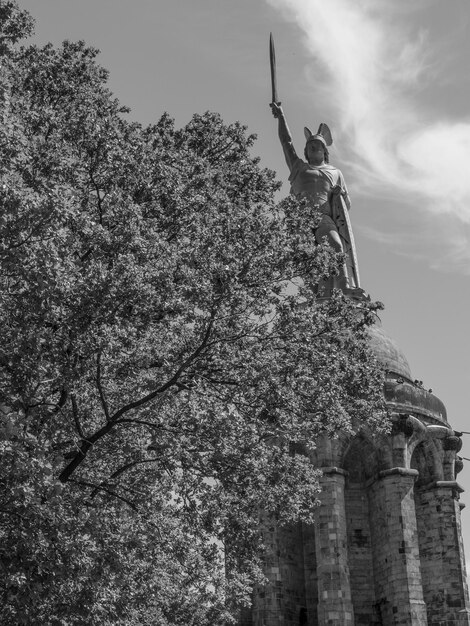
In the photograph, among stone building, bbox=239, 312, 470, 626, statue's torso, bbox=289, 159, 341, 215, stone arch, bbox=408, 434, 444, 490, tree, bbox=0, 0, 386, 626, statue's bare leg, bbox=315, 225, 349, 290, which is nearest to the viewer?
tree, bbox=0, 0, 386, 626

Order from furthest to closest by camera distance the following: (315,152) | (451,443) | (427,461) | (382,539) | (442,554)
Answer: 1. (315,152)
2. (451,443)
3. (427,461)
4. (442,554)
5. (382,539)

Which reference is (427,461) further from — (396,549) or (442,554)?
(396,549)

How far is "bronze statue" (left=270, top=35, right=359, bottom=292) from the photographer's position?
128 feet

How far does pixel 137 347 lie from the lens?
16812 mm

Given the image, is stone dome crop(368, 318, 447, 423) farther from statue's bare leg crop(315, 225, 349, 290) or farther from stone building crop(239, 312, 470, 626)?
statue's bare leg crop(315, 225, 349, 290)

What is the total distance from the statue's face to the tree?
67.6ft

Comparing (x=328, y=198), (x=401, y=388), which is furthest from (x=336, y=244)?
(x=401, y=388)

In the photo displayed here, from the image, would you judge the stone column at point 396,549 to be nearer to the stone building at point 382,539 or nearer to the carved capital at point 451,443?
the stone building at point 382,539

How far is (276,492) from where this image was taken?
1958cm

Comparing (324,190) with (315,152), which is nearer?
(324,190)

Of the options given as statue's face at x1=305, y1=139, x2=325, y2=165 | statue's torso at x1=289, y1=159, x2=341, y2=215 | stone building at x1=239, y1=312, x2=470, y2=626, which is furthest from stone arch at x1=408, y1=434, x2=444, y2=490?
statue's face at x1=305, y1=139, x2=325, y2=165

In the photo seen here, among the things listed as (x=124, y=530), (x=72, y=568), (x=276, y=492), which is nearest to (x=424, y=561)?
(x=276, y=492)

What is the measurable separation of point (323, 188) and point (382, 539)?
1366 cm

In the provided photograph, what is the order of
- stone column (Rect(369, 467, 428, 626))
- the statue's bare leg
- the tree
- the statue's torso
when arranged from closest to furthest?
1. the tree
2. stone column (Rect(369, 467, 428, 626))
3. the statue's bare leg
4. the statue's torso
